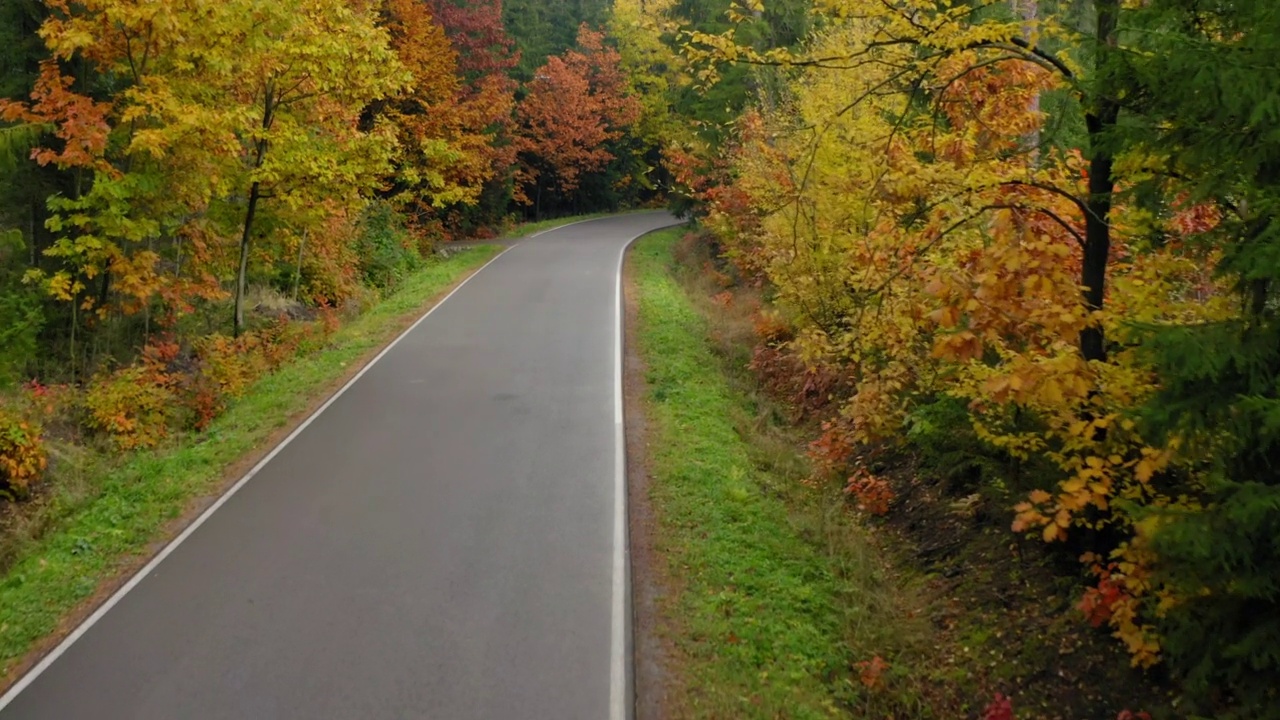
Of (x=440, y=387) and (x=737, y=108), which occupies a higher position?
(x=737, y=108)

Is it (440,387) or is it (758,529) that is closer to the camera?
(758,529)

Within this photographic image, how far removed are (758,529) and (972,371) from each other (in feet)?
9.69

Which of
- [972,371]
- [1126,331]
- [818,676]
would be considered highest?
[1126,331]

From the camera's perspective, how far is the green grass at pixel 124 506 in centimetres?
804

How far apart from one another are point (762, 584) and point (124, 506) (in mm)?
7206

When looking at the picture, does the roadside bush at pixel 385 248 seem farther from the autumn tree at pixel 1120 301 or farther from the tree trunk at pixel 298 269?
the autumn tree at pixel 1120 301

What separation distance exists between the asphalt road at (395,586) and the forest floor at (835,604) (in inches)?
21.3

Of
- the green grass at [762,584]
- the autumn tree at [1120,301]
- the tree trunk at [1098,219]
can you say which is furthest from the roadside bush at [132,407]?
the tree trunk at [1098,219]

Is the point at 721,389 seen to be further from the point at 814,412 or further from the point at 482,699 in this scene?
the point at 482,699

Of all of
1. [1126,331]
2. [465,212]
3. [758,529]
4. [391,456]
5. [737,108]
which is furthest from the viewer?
[465,212]

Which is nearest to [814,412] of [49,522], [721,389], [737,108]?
[721,389]

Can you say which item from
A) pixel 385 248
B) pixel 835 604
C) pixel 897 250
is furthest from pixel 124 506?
pixel 385 248

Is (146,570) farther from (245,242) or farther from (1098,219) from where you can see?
(245,242)

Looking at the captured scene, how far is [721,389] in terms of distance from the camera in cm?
1491
